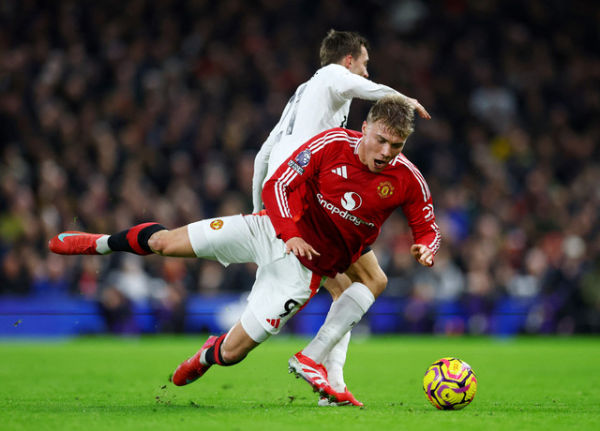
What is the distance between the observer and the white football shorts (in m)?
6.30

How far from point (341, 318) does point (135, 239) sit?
1.60m

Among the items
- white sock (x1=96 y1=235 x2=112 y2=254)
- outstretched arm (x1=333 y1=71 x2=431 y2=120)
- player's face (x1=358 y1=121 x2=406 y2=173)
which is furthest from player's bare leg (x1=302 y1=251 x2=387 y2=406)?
white sock (x1=96 y1=235 x2=112 y2=254)

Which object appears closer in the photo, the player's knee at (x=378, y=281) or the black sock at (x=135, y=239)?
the black sock at (x=135, y=239)

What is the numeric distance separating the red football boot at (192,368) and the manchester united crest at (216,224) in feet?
2.71

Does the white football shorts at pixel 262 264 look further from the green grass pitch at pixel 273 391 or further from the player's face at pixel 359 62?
the player's face at pixel 359 62

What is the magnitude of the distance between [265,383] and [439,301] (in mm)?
7710

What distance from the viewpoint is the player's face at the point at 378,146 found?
5961 mm

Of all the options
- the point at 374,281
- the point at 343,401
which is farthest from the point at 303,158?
the point at 343,401

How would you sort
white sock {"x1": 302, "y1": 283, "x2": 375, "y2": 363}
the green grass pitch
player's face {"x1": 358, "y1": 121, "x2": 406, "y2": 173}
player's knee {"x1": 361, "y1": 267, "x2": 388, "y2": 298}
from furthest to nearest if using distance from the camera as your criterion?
player's knee {"x1": 361, "y1": 267, "x2": 388, "y2": 298}, white sock {"x1": 302, "y1": 283, "x2": 375, "y2": 363}, player's face {"x1": 358, "y1": 121, "x2": 406, "y2": 173}, the green grass pitch

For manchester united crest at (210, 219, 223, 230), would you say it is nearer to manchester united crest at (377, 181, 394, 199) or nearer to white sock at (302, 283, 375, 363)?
white sock at (302, 283, 375, 363)

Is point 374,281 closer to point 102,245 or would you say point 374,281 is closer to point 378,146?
point 378,146

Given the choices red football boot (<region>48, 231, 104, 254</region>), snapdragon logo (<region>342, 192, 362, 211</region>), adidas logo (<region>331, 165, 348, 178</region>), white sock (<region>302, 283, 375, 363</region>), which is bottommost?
white sock (<region>302, 283, 375, 363</region>)

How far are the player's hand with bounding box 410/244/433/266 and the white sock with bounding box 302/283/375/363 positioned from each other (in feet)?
2.73

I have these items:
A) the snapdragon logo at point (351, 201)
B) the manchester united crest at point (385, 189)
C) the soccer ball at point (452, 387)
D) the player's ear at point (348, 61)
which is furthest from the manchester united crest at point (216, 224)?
the soccer ball at point (452, 387)
